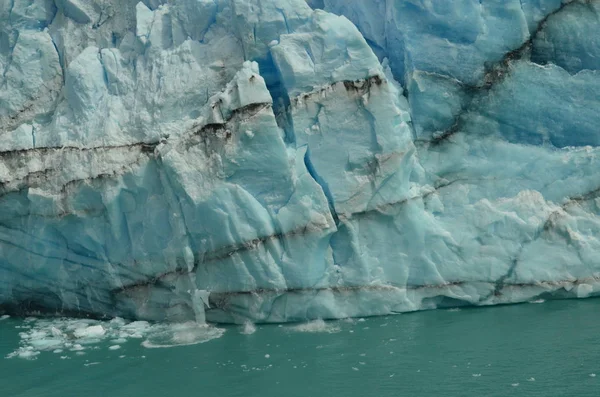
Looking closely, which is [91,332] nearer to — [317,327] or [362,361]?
[317,327]

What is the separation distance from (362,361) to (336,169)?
1766mm

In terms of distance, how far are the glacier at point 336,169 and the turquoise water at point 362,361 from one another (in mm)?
374

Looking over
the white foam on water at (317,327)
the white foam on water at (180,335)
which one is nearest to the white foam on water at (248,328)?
the white foam on water at (180,335)

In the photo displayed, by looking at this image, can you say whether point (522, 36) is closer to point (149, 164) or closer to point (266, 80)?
point (266, 80)

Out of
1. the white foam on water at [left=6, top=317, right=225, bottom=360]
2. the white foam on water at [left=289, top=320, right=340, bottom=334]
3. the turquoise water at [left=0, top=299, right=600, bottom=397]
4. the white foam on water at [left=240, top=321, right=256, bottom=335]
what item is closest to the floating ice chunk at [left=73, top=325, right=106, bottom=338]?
the white foam on water at [left=6, top=317, right=225, bottom=360]

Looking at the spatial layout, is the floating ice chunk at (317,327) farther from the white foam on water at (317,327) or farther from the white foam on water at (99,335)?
the white foam on water at (99,335)

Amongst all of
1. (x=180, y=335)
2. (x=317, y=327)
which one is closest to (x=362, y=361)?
(x=317, y=327)

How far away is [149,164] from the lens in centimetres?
671

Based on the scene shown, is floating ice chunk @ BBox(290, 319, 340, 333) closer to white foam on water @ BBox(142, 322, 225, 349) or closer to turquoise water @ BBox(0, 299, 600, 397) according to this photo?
turquoise water @ BBox(0, 299, 600, 397)

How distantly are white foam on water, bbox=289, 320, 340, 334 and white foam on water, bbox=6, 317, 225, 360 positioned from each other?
0.68 meters

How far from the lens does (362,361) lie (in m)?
5.66

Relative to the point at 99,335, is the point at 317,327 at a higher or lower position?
lower

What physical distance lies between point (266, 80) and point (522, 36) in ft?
7.57

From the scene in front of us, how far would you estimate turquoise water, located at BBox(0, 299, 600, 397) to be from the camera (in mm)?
5203
